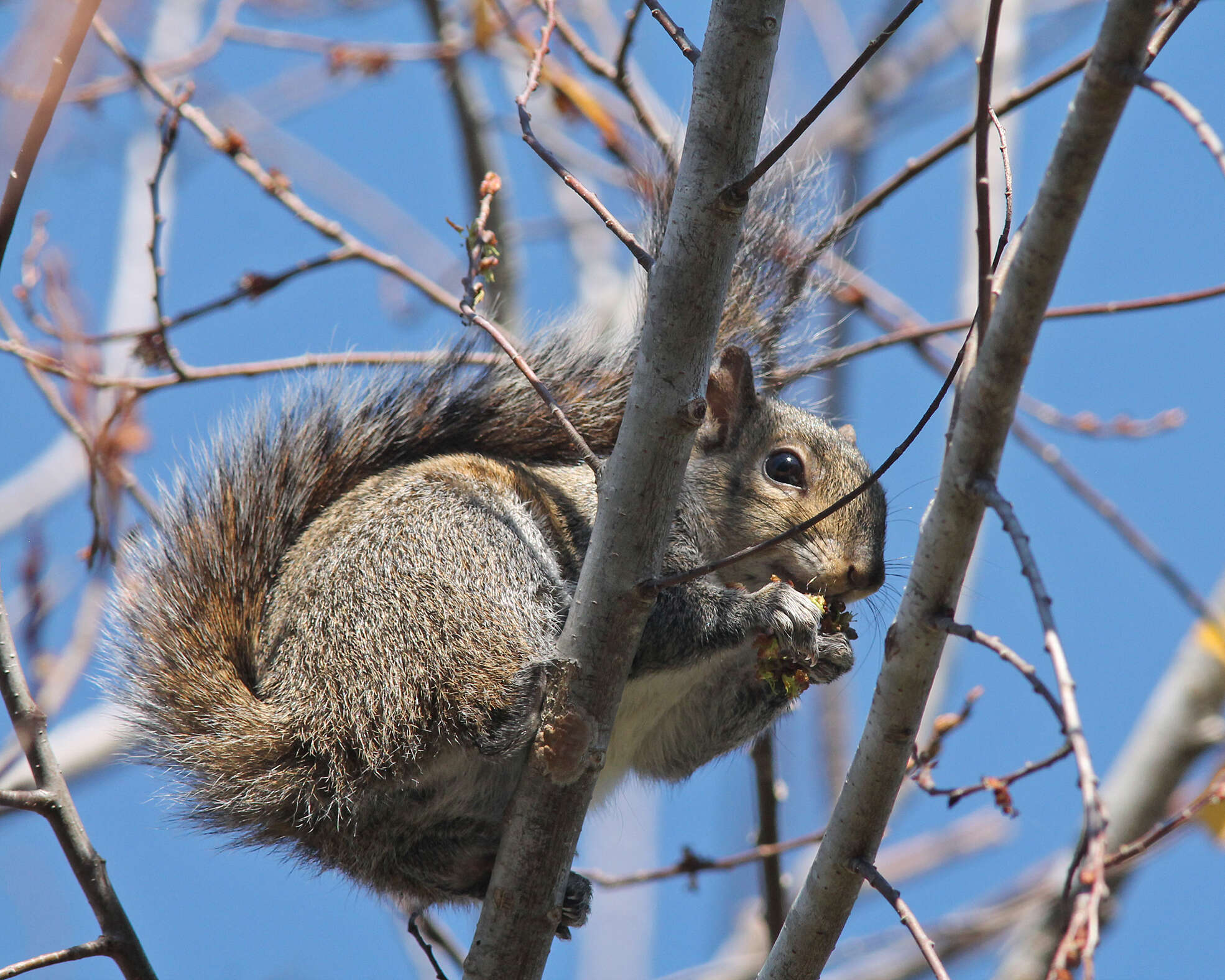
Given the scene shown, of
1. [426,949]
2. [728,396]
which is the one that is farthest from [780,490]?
[426,949]

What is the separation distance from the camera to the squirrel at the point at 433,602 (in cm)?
303

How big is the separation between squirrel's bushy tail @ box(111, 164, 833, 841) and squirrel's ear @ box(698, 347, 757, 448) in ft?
0.91

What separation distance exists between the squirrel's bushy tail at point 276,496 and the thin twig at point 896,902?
4.76ft

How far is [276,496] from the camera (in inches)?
136

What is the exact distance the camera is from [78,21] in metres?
1.43

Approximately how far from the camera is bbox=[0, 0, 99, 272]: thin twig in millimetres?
1431

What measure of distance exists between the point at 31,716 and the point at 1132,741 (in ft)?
13.2

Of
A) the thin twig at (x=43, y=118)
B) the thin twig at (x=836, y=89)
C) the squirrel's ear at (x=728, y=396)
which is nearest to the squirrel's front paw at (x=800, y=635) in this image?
the squirrel's ear at (x=728, y=396)

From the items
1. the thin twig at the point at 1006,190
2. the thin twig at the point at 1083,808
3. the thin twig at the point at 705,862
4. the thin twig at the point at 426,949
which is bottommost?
the thin twig at the point at 1083,808

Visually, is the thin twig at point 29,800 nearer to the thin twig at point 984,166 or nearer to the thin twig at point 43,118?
the thin twig at point 43,118

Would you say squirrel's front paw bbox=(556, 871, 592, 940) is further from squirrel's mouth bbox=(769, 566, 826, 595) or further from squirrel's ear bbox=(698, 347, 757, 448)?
squirrel's ear bbox=(698, 347, 757, 448)

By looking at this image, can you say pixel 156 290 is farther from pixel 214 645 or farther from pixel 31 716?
pixel 31 716

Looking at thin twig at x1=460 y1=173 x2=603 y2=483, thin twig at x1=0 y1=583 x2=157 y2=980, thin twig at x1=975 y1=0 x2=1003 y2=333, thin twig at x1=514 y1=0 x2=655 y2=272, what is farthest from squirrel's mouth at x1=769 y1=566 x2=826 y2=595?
thin twig at x1=0 y1=583 x2=157 y2=980

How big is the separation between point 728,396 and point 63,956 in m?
2.25
